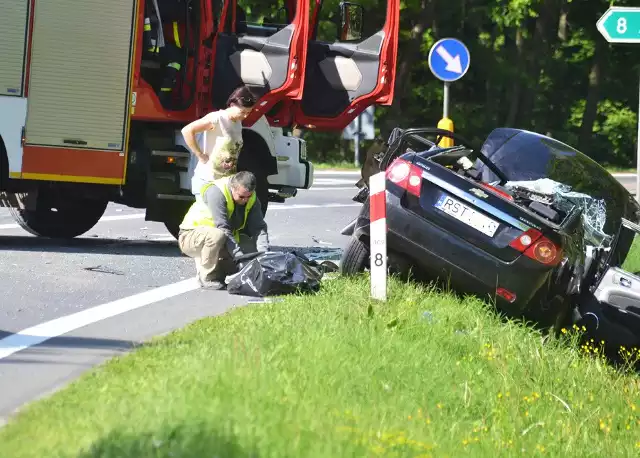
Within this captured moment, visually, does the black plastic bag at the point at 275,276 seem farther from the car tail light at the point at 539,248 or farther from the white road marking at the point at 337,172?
the white road marking at the point at 337,172

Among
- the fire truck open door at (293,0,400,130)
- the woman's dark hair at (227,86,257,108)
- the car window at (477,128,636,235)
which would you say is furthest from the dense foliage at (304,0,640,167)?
the car window at (477,128,636,235)

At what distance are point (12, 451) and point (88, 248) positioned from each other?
924 centimetres

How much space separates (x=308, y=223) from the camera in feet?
61.3

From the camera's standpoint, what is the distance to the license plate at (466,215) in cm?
989

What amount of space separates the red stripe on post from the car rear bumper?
216 mm

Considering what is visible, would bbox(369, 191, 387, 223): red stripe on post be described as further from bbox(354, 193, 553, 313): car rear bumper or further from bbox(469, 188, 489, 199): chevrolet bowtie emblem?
bbox(469, 188, 489, 199): chevrolet bowtie emblem

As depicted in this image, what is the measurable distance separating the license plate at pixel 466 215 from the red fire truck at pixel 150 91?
4.67 metres

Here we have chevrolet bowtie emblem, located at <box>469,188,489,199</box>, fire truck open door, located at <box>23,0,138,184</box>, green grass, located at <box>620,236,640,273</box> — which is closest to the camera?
chevrolet bowtie emblem, located at <box>469,188,489,199</box>

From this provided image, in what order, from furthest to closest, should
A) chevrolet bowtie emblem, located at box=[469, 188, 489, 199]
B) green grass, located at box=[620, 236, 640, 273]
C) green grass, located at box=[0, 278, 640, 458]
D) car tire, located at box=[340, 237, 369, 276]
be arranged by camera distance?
car tire, located at box=[340, 237, 369, 276] → green grass, located at box=[620, 236, 640, 273] → chevrolet bowtie emblem, located at box=[469, 188, 489, 199] → green grass, located at box=[0, 278, 640, 458]

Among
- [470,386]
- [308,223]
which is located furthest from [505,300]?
[308,223]

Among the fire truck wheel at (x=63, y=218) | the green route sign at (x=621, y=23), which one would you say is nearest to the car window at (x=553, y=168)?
the green route sign at (x=621, y=23)

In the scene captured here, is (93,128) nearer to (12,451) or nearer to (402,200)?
(402,200)

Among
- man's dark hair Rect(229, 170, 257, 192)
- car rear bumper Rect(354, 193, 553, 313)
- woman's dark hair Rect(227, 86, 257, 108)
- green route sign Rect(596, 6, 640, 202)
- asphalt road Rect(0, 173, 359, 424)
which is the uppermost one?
green route sign Rect(596, 6, 640, 202)

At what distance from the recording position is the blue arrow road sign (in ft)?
65.6
